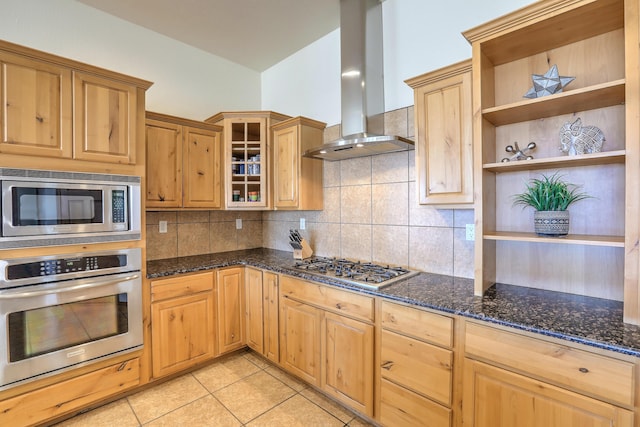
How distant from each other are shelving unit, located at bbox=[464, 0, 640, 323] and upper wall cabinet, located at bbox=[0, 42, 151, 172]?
2.22m

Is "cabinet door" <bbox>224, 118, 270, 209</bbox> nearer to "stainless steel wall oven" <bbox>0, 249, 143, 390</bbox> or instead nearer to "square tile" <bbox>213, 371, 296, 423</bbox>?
"stainless steel wall oven" <bbox>0, 249, 143, 390</bbox>

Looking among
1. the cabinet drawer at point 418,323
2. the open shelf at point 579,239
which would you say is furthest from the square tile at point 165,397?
the open shelf at point 579,239

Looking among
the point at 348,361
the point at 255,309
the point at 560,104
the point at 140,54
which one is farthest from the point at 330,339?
the point at 140,54

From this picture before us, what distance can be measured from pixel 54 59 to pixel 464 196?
2590 mm

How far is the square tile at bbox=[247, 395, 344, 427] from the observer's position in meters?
1.92

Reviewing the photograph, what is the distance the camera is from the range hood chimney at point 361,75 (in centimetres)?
229

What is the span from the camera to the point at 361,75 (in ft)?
7.55

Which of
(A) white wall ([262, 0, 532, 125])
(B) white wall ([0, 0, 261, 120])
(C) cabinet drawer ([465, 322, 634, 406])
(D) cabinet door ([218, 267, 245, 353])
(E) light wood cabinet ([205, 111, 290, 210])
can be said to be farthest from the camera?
(E) light wood cabinet ([205, 111, 290, 210])

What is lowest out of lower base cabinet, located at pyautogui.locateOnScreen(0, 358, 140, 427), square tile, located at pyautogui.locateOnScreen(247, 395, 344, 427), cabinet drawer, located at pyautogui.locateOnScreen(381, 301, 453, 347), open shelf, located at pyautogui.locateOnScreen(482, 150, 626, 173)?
square tile, located at pyautogui.locateOnScreen(247, 395, 344, 427)

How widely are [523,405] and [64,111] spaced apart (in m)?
2.90

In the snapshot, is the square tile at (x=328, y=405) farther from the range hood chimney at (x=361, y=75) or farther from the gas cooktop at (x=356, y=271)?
the range hood chimney at (x=361, y=75)

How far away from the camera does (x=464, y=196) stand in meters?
1.77

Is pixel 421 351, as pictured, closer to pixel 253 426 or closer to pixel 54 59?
pixel 253 426

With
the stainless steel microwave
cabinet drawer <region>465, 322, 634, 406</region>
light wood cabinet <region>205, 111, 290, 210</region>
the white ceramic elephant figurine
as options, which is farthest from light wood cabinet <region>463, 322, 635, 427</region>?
the stainless steel microwave
